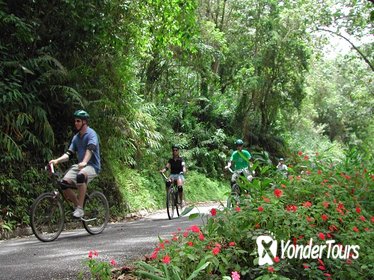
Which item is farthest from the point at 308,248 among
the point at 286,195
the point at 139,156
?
the point at 139,156

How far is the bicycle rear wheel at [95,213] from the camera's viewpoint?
8828 mm

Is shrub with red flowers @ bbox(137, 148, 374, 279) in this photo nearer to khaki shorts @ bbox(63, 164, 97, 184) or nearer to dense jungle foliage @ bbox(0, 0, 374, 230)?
dense jungle foliage @ bbox(0, 0, 374, 230)

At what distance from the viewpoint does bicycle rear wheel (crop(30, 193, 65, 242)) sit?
316 inches

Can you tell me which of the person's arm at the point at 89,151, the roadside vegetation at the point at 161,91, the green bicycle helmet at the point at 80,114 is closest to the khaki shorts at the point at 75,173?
the person's arm at the point at 89,151

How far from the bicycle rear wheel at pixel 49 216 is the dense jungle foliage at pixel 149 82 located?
1.48 metres

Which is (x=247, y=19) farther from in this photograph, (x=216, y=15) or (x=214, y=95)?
(x=214, y=95)

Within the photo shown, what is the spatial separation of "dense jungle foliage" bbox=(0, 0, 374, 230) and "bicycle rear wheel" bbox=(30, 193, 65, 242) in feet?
4.85

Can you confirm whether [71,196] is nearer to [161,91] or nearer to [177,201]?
[177,201]

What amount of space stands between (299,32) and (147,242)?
77.8 feet

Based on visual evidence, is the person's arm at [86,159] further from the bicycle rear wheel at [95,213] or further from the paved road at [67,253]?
the paved road at [67,253]

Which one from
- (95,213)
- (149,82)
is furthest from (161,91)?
(95,213)

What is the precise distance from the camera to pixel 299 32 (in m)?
28.2

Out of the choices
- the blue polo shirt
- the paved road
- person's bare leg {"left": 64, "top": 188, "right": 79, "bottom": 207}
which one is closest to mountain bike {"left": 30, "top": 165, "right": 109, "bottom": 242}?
person's bare leg {"left": 64, "top": 188, "right": 79, "bottom": 207}

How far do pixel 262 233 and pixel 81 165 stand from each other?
14.6ft
